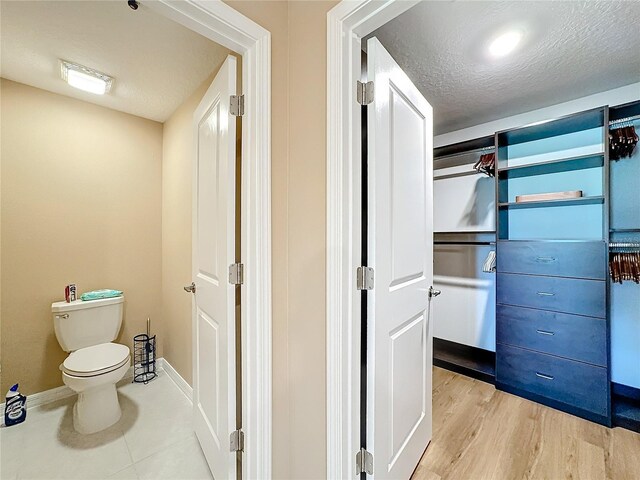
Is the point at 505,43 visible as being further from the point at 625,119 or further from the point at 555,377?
the point at 555,377

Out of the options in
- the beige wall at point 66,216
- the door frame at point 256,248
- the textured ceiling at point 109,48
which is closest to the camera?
the door frame at point 256,248

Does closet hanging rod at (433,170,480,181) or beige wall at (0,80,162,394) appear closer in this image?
beige wall at (0,80,162,394)

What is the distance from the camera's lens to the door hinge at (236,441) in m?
1.21

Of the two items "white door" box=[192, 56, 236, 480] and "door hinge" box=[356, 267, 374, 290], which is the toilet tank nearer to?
"white door" box=[192, 56, 236, 480]

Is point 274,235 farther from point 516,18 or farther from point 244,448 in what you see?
point 516,18

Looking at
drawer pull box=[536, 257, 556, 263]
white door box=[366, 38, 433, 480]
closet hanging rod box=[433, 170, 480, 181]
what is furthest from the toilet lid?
closet hanging rod box=[433, 170, 480, 181]

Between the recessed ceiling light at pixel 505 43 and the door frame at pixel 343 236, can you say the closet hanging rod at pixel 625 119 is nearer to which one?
the recessed ceiling light at pixel 505 43

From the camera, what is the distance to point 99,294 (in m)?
2.14

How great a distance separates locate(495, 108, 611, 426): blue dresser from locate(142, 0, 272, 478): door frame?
1.97 m

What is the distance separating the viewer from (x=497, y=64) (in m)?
1.74

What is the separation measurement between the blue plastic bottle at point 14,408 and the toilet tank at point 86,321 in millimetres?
339

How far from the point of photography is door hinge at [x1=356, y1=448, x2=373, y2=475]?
1.08 m

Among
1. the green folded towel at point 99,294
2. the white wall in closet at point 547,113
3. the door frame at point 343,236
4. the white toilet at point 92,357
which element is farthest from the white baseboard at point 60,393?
the white wall in closet at point 547,113

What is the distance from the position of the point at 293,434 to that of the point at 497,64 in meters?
2.40
